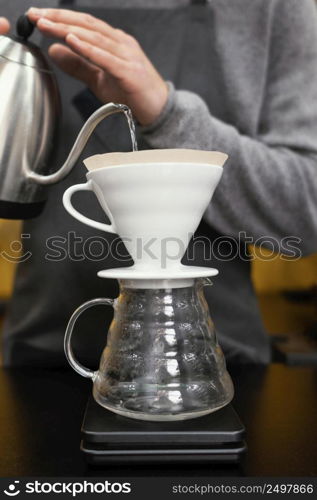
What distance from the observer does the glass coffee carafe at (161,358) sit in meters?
0.45

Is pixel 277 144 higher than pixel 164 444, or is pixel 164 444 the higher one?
pixel 277 144

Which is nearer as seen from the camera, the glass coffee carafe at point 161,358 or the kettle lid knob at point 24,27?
the glass coffee carafe at point 161,358

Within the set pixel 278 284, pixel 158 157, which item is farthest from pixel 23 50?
pixel 278 284

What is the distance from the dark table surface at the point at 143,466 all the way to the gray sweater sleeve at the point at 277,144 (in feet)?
0.75

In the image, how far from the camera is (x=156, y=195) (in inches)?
17.0

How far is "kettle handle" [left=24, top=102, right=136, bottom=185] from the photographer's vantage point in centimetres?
50

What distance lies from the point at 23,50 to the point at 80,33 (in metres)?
0.07

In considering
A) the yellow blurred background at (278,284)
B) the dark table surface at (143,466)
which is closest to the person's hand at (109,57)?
the dark table surface at (143,466)

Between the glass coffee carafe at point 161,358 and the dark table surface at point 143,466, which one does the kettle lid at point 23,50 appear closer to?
the glass coffee carafe at point 161,358

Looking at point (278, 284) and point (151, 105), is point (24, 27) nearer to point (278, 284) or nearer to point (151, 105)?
point (151, 105)

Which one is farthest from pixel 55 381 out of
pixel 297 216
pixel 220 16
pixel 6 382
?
pixel 220 16

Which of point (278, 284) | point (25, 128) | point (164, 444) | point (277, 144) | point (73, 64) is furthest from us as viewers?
point (278, 284)

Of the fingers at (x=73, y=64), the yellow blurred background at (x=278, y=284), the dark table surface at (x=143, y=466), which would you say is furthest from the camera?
the yellow blurred background at (x=278, y=284)

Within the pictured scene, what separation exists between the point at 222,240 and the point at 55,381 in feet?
1.18
